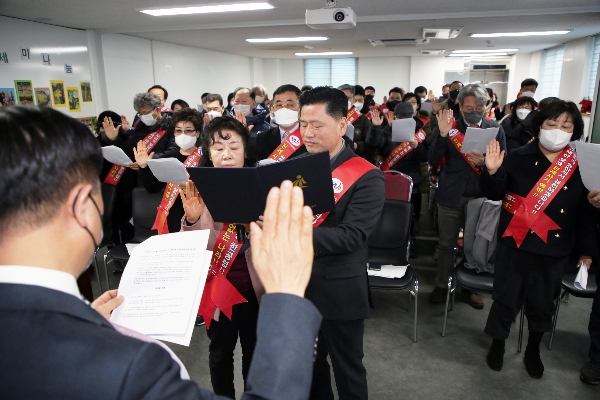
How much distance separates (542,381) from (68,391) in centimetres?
271

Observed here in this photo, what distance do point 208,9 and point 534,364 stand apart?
5.16 meters

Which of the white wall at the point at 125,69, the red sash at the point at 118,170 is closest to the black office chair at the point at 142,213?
the red sash at the point at 118,170

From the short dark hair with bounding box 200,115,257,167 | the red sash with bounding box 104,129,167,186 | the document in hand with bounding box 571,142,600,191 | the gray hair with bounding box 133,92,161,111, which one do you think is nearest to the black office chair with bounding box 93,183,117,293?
the red sash with bounding box 104,129,167,186

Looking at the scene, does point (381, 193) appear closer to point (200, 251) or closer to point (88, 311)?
point (200, 251)

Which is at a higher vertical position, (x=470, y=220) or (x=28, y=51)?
(x=28, y=51)

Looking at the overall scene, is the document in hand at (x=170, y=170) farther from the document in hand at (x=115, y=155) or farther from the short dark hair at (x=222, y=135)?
the document in hand at (x=115, y=155)

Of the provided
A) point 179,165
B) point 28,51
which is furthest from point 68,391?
point 28,51

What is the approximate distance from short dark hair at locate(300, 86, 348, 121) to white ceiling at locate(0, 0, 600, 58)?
3574 millimetres

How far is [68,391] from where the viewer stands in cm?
56

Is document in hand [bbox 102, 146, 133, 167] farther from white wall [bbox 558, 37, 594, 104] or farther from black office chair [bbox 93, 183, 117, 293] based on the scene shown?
white wall [bbox 558, 37, 594, 104]

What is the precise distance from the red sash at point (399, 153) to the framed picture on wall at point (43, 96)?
4.86 metres

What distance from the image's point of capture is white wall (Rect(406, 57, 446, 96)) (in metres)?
13.6

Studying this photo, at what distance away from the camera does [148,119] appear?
3932 mm

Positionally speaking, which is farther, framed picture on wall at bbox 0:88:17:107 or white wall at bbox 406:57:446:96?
white wall at bbox 406:57:446:96
